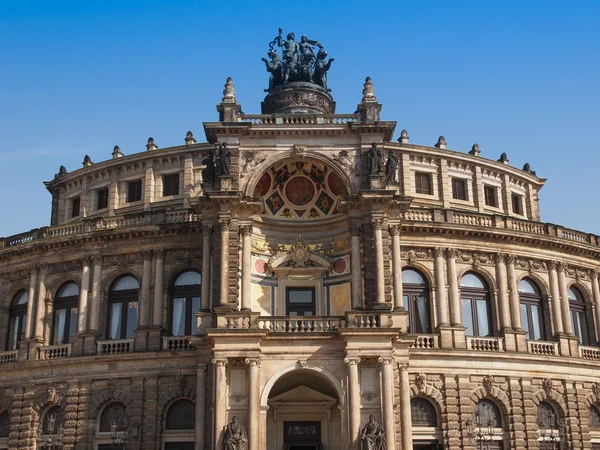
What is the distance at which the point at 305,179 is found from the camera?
1574 inches

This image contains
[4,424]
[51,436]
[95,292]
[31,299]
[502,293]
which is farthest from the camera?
[31,299]

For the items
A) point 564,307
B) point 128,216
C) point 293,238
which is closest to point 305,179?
point 293,238

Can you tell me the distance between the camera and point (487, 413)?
40438 mm

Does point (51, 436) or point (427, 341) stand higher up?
point (427, 341)

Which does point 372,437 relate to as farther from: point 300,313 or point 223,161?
point 223,161

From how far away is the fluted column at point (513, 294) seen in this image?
42.1m

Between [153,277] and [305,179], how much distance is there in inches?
385

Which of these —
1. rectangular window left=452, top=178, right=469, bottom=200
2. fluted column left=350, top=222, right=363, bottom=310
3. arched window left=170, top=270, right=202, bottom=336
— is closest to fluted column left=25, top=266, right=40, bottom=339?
arched window left=170, top=270, right=202, bottom=336

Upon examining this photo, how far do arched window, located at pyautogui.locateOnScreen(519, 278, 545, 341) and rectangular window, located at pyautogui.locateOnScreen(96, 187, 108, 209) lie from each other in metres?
25.8

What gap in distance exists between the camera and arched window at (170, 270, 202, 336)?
1620 inches

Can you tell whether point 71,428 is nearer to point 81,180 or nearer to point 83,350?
point 83,350

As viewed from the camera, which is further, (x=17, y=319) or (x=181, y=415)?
(x=17, y=319)

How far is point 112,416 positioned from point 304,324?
12.4 meters

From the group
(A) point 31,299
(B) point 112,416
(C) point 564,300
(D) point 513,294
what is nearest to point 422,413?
(D) point 513,294
